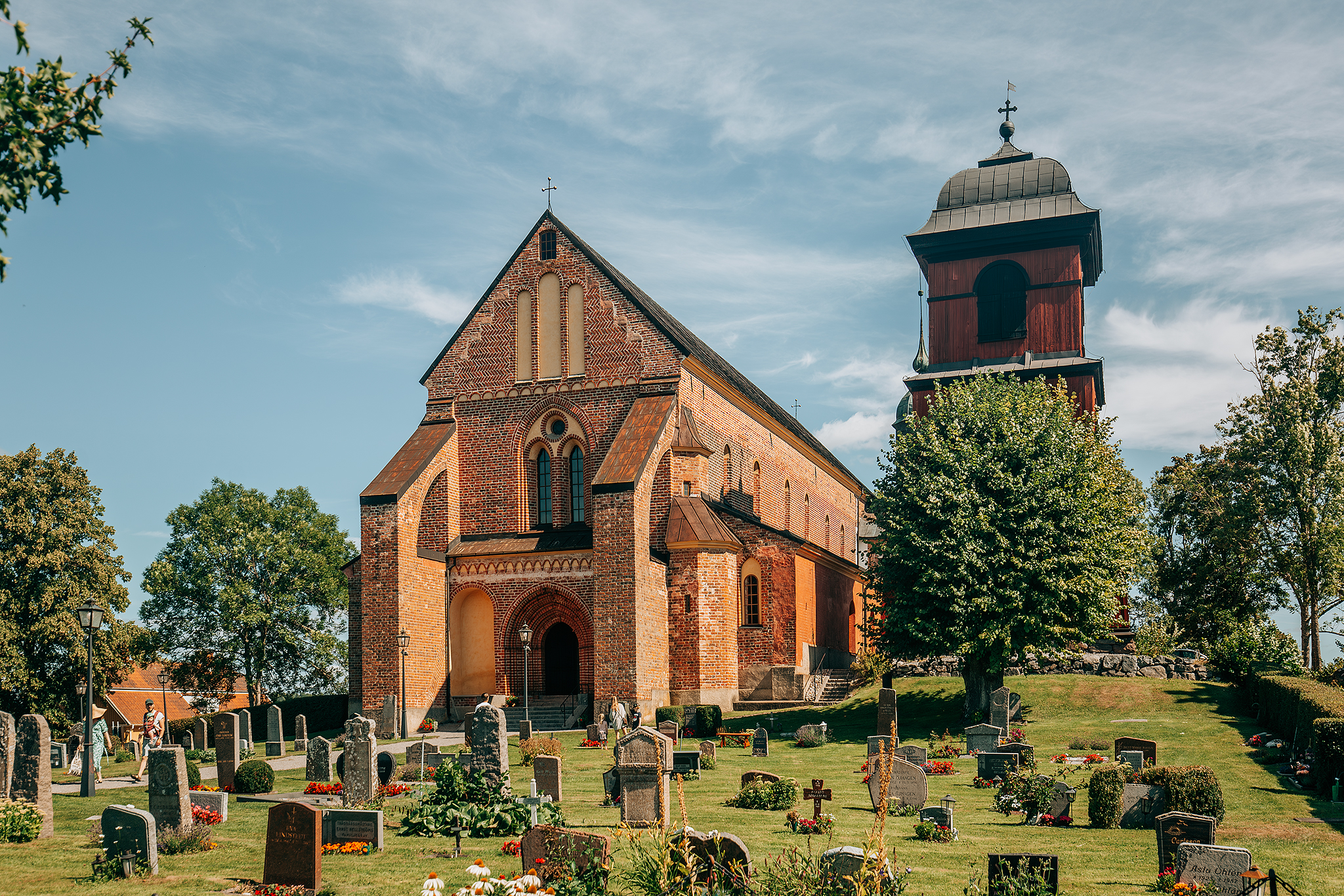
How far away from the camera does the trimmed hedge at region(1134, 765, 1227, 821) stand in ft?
49.5

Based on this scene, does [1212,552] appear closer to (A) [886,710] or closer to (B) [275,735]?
(A) [886,710]

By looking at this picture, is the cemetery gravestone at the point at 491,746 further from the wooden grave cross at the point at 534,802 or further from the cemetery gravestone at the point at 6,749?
the cemetery gravestone at the point at 6,749

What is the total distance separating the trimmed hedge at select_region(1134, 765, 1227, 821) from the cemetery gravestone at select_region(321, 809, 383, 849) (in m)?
10.4

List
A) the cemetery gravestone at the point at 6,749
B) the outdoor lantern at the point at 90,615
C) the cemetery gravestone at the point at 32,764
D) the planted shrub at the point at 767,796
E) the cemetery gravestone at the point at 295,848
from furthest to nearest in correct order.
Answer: the outdoor lantern at the point at 90,615 → the planted shrub at the point at 767,796 → the cemetery gravestone at the point at 6,749 → the cemetery gravestone at the point at 32,764 → the cemetery gravestone at the point at 295,848

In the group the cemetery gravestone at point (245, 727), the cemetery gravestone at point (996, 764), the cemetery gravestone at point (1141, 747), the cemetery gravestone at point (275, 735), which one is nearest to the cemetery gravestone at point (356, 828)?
the cemetery gravestone at point (996, 764)

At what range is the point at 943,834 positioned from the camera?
1456 centimetres

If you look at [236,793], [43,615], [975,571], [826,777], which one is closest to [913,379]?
[975,571]

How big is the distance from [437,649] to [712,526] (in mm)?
9495

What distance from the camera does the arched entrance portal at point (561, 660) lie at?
35.9m

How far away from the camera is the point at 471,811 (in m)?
14.6

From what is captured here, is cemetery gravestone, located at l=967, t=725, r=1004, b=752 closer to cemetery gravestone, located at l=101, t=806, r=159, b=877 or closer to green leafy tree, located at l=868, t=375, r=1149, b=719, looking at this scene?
green leafy tree, located at l=868, t=375, r=1149, b=719

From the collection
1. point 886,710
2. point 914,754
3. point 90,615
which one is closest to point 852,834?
point 914,754

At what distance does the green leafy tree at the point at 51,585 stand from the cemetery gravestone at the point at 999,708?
105 feet

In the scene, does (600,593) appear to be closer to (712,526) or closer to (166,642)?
(712,526)
